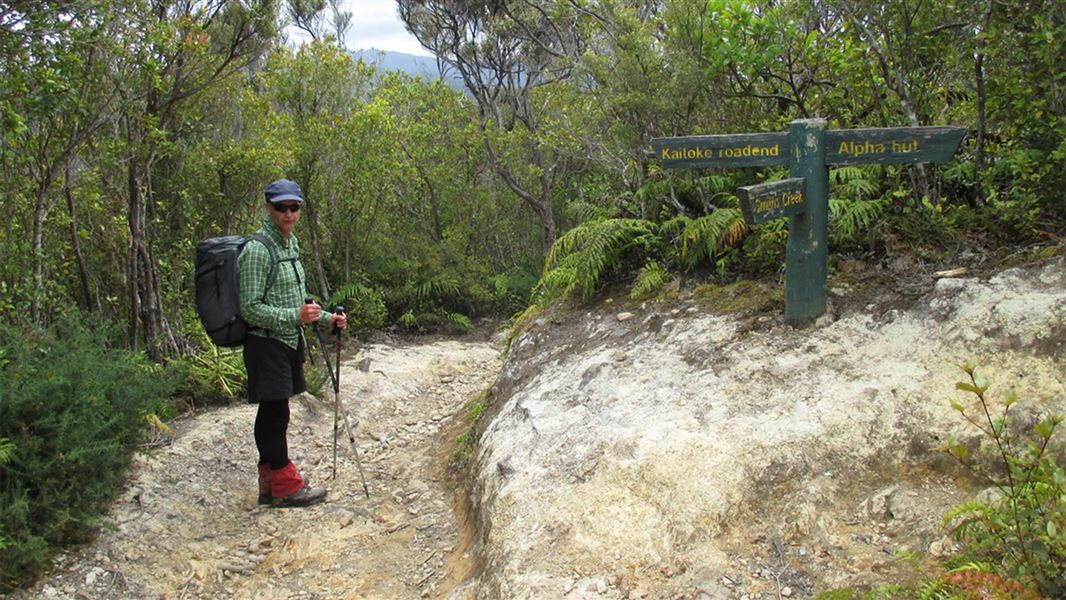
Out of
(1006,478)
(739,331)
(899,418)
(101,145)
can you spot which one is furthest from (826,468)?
(101,145)

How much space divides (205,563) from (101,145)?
404 cm

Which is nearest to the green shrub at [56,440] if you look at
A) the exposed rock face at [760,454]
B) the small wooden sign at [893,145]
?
the exposed rock face at [760,454]

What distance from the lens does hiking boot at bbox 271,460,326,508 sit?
5625mm

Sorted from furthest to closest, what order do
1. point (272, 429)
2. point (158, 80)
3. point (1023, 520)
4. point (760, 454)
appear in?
1. point (158, 80)
2. point (272, 429)
3. point (760, 454)
4. point (1023, 520)

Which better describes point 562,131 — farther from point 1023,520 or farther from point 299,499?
point 1023,520

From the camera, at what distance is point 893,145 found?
199 inches

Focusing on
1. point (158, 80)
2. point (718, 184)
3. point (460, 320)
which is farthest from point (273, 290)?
point (460, 320)

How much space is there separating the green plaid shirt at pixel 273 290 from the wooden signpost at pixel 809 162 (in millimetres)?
3051

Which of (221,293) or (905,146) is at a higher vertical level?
(905,146)

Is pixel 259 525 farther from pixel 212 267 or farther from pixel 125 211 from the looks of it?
pixel 125 211

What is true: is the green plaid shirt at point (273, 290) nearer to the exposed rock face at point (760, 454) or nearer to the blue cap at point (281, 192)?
the blue cap at point (281, 192)

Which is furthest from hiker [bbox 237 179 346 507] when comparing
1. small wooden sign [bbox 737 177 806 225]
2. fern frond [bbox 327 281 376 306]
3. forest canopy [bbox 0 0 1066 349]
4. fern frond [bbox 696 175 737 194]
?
fern frond [bbox 327 281 376 306]

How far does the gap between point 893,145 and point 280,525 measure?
188 inches

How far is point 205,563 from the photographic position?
4891 millimetres
